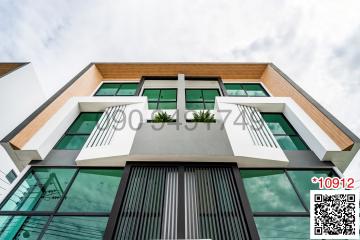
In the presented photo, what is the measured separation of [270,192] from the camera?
16.2 ft

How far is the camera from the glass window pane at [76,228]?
4172 mm

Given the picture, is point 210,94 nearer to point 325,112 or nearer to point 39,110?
point 325,112

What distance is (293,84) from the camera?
7.79 m

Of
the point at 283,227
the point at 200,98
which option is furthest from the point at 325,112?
the point at 200,98

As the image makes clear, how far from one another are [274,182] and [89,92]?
8170 millimetres

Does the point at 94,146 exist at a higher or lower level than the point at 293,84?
lower

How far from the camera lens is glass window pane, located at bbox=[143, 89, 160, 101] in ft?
30.3

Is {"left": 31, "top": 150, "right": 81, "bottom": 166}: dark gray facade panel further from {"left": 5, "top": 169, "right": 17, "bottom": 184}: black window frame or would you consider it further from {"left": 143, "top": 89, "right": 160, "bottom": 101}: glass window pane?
{"left": 5, "top": 169, "right": 17, "bottom": 184}: black window frame

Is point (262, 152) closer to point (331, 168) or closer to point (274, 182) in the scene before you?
point (274, 182)

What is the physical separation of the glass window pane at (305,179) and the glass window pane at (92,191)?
450 centimetres

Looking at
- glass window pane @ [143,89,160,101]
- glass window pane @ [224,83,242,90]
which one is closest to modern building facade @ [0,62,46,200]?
glass window pane @ [143,89,160,101]

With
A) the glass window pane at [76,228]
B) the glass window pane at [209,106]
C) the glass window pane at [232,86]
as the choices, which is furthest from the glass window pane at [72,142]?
the glass window pane at [232,86]

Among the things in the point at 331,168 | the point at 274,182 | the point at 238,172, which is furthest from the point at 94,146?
the point at 331,168

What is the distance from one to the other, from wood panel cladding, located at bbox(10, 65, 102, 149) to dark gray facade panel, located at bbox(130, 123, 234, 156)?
298cm
